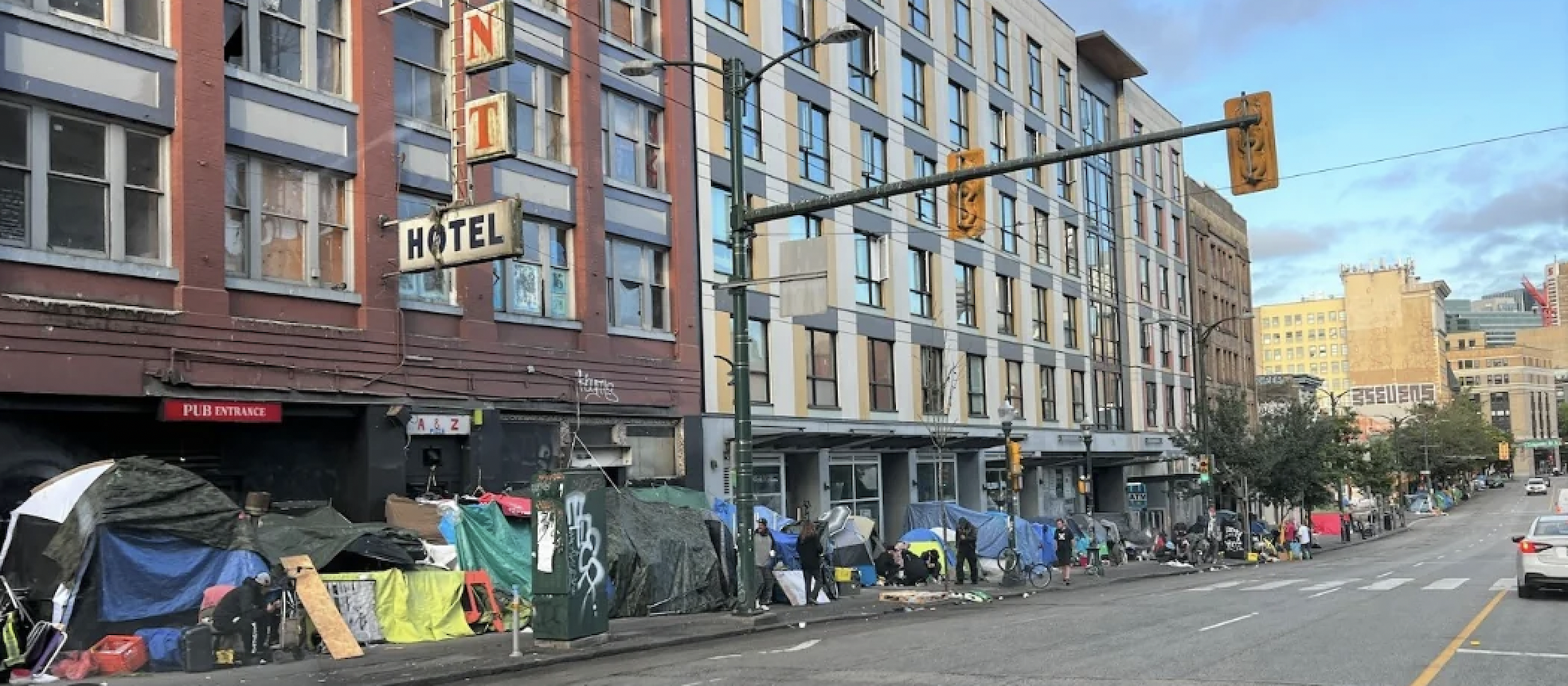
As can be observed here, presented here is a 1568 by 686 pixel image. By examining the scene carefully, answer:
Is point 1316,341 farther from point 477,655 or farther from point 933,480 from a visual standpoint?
point 477,655

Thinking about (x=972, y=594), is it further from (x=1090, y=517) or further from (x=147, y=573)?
(x=147, y=573)

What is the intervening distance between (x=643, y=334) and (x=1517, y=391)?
195299mm

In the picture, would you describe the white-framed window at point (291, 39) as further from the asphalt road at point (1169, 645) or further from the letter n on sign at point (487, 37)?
the asphalt road at point (1169, 645)

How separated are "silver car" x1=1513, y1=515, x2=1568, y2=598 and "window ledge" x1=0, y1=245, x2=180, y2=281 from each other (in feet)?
68.3

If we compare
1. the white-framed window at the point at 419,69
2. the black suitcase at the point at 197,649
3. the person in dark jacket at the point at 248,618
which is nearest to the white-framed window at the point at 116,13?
the white-framed window at the point at 419,69

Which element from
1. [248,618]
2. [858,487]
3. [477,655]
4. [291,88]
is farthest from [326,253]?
[858,487]

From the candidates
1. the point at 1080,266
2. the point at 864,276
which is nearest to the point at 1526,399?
the point at 1080,266

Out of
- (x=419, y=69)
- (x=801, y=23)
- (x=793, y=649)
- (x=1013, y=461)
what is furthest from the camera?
(x=801, y=23)

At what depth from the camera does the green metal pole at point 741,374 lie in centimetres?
1989

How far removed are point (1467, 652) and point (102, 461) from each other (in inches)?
626

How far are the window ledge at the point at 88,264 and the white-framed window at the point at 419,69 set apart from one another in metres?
5.27

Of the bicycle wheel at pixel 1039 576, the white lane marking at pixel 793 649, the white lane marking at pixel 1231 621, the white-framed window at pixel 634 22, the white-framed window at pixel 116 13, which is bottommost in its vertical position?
the bicycle wheel at pixel 1039 576

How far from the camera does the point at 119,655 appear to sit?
14367mm

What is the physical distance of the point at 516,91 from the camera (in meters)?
23.5
